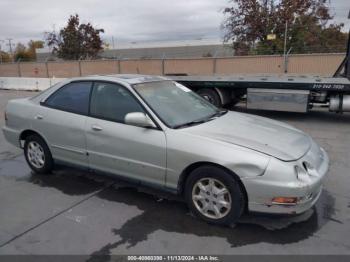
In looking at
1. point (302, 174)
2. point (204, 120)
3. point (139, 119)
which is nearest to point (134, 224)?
point (139, 119)

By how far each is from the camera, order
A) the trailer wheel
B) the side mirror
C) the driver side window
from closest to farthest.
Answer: the side mirror < the driver side window < the trailer wheel

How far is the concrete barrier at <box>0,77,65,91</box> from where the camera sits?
2203 centimetres

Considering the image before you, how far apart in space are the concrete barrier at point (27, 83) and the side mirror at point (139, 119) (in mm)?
19176

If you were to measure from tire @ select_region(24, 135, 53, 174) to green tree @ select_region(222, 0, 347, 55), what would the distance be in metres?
23.6

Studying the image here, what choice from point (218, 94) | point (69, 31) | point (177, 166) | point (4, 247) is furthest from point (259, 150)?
point (69, 31)

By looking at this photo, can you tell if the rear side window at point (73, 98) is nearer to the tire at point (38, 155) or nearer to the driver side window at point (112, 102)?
the driver side window at point (112, 102)

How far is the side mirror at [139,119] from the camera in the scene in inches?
150

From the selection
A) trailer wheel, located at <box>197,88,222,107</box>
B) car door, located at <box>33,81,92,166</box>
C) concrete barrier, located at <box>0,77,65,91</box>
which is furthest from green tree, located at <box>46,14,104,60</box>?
car door, located at <box>33,81,92,166</box>

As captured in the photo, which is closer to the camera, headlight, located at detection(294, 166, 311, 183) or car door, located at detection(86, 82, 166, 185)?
headlight, located at detection(294, 166, 311, 183)

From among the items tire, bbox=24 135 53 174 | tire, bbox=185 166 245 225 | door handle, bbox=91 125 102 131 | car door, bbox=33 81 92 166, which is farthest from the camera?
tire, bbox=24 135 53 174

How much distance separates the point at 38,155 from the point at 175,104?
2.35 meters

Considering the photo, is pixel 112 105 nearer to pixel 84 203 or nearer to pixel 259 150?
pixel 84 203

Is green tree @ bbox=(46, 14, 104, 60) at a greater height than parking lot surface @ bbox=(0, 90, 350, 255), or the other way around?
green tree @ bbox=(46, 14, 104, 60)

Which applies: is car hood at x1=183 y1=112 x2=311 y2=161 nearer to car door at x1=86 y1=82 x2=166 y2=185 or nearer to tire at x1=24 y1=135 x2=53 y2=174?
car door at x1=86 y1=82 x2=166 y2=185
